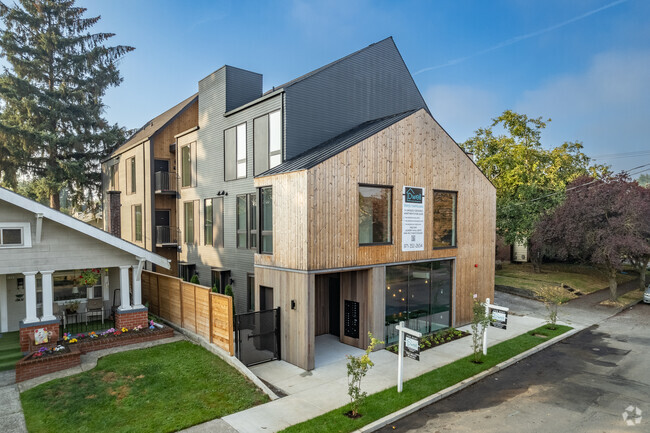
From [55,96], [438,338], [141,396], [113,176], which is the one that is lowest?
[438,338]

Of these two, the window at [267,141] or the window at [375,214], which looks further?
the window at [267,141]

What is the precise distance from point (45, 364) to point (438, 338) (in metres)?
11.5

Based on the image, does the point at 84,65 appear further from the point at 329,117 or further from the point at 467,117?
the point at 467,117

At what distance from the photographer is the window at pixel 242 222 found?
50.7 feet

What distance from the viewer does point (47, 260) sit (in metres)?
11.1

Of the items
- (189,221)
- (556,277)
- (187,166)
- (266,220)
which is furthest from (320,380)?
(556,277)

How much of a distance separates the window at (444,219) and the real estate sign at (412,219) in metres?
0.91

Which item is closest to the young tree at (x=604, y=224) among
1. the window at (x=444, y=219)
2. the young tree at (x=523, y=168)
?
the young tree at (x=523, y=168)

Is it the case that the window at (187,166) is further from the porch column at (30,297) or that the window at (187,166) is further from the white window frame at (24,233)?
the porch column at (30,297)

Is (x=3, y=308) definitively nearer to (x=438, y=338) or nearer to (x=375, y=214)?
(x=375, y=214)

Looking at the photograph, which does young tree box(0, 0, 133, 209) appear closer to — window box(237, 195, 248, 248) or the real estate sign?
window box(237, 195, 248, 248)

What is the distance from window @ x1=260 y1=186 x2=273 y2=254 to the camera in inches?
464

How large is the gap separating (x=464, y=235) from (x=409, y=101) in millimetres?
6833

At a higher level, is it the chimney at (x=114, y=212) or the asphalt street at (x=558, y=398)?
the chimney at (x=114, y=212)
